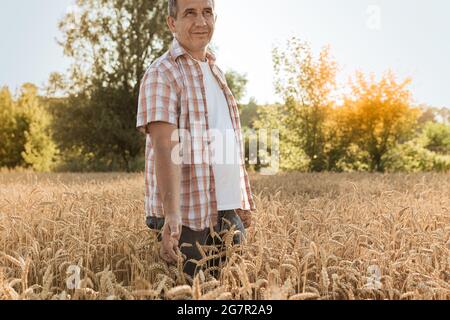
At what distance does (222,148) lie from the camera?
3.61 m

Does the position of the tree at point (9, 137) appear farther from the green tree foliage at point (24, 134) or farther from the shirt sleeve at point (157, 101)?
the shirt sleeve at point (157, 101)

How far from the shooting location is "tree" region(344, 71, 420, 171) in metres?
21.4

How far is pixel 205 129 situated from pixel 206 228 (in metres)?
0.65

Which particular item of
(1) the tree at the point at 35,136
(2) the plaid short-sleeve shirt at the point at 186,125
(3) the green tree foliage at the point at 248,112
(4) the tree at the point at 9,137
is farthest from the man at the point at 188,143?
(3) the green tree foliage at the point at 248,112

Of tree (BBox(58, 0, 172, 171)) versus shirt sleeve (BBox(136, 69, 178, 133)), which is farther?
tree (BBox(58, 0, 172, 171))

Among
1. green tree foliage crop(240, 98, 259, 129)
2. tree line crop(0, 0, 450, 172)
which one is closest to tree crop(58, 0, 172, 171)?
tree line crop(0, 0, 450, 172)

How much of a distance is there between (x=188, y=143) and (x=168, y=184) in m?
0.37

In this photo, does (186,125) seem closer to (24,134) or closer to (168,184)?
(168,184)

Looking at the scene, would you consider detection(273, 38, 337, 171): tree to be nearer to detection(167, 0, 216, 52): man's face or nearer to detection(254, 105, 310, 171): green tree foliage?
detection(254, 105, 310, 171): green tree foliage

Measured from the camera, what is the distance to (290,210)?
619 cm
